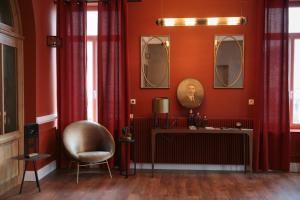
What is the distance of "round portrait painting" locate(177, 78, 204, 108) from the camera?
588 cm

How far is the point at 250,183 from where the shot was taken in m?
5.07

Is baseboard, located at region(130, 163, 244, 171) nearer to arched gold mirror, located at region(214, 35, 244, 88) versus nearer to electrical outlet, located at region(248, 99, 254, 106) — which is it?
electrical outlet, located at region(248, 99, 254, 106)

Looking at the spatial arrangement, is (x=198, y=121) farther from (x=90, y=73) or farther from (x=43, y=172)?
(x=43, y=172)

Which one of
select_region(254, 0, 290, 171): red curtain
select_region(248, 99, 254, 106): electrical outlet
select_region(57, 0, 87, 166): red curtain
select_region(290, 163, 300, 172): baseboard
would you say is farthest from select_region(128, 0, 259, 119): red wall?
select_region(290, 163, 300, 172): baseboard

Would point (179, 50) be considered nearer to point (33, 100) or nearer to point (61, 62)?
point (61, 62)

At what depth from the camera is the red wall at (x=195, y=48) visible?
587cm

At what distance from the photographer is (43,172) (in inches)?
213

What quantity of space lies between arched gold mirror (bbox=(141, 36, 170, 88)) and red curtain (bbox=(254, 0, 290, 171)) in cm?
157

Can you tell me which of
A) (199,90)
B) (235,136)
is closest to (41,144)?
(199,90)

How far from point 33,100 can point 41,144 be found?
0.72 meters

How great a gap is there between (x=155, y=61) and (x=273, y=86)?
2.00 metres

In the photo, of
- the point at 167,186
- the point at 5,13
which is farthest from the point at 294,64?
the point at 5,13

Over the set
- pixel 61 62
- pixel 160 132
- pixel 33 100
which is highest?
pixel 61 62

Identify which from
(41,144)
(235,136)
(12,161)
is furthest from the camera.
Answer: (235,136)
